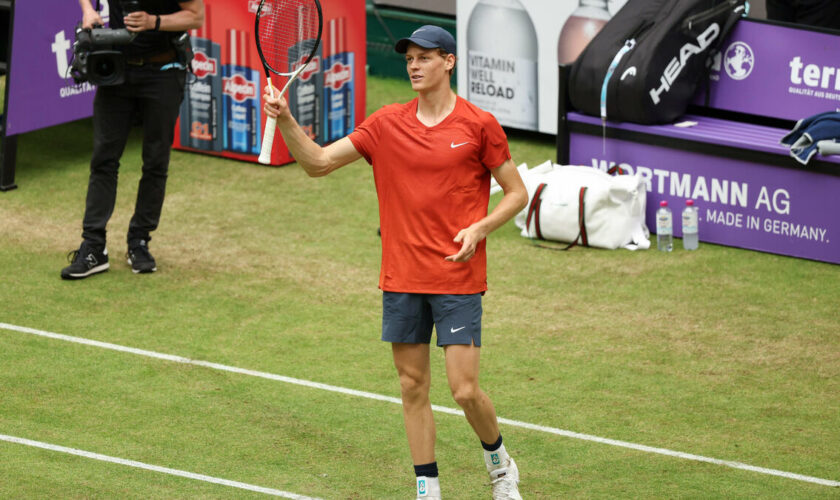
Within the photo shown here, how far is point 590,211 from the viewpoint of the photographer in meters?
9.59

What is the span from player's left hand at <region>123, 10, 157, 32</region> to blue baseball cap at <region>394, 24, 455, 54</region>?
3.37m

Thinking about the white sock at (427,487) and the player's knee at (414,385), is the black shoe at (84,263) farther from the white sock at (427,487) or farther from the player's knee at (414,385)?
the white sock at (427,487)

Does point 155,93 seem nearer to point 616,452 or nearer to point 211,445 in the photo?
point 211,445

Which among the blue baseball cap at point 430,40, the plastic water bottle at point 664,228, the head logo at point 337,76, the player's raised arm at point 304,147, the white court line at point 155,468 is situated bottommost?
the plastic water bottle at point 664,228

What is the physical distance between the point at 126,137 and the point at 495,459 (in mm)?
4200

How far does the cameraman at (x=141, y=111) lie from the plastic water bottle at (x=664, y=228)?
3596 mm

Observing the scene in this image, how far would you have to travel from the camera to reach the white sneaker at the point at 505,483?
568 cm

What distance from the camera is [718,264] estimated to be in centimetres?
932

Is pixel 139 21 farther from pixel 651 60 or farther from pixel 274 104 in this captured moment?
pixel 651 60

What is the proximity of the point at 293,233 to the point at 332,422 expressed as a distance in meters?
3.46

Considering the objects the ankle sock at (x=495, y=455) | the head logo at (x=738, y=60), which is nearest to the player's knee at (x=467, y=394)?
the ankle sock at (x=495, y=455)

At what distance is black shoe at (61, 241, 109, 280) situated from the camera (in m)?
8.72

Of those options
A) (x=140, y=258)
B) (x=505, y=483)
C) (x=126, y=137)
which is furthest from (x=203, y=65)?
(x=505, y=483)

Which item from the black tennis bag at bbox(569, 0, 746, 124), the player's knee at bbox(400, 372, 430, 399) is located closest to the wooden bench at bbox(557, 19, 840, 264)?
the black tennis bag at bbox(569, 0, 746, 124)
